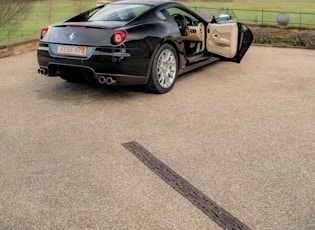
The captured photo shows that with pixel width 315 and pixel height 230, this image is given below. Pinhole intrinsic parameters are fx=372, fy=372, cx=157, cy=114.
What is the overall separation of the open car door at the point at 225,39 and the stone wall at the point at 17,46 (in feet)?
16.4

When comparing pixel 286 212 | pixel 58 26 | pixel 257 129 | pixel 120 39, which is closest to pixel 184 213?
pixel 286 212

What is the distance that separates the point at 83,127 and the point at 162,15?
238 cm

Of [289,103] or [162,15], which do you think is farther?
[162,15]

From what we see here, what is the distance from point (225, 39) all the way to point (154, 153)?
3.58m

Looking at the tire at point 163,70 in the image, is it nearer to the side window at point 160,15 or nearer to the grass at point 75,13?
the side window at point 160,15

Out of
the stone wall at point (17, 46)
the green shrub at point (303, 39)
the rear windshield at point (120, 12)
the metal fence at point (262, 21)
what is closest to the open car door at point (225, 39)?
the metal fence at point (262, 21)

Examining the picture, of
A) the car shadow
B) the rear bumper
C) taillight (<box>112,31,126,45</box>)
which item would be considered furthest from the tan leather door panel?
taillight (<box>112,31,126,45</box>)

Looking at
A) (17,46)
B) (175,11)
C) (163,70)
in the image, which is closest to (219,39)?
(175,11)

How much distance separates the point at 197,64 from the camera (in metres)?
6.66

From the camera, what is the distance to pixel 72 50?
504 centimetres

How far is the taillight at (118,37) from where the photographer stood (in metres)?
4.86

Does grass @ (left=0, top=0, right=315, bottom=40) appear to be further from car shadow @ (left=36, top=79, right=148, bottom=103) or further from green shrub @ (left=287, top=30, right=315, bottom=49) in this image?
car shadow @ (left=36, top=79, right=148, bottom=103)

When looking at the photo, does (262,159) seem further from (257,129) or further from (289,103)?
(289,103)

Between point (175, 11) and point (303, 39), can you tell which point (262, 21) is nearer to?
point (303, 39)
